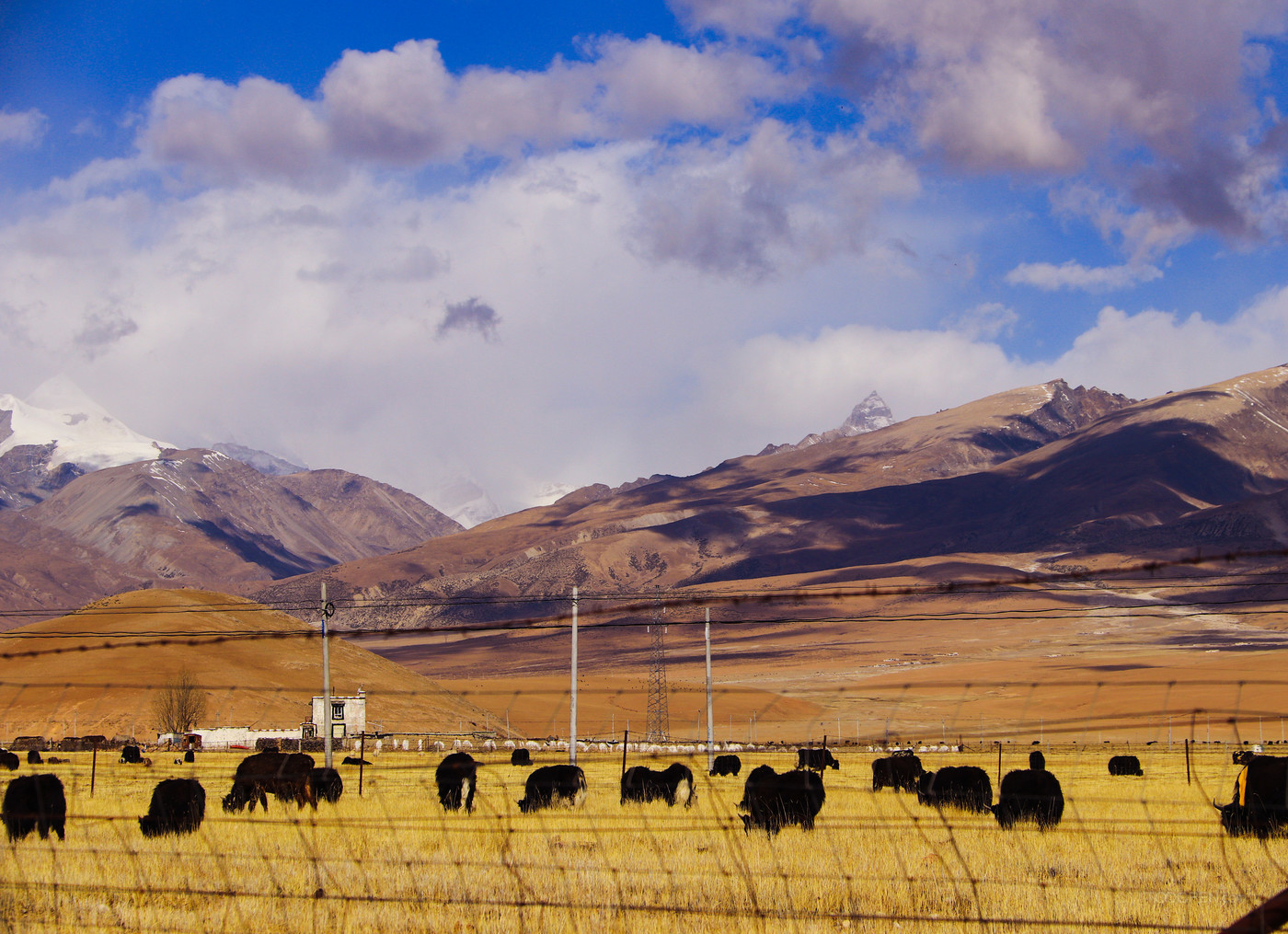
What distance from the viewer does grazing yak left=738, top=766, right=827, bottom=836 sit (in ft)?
64.2

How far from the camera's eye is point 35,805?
1852 centimetres

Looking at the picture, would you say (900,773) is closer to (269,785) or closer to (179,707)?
(269,785)

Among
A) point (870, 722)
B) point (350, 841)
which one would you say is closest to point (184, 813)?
point (350, 841)

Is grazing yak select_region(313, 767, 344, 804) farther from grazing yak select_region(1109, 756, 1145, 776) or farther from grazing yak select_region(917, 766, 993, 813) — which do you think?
grazing yak select_region(1109, 756, 1145, 776)

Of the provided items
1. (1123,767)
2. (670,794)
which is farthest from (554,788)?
(1123,767)

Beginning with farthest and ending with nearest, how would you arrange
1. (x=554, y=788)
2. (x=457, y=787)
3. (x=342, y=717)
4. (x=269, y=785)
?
(x=342, y=717)
(x=269, y=785)
(x=554, y=788)
(x=457, y=787)

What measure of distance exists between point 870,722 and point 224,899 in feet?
343

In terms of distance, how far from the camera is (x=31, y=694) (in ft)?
314

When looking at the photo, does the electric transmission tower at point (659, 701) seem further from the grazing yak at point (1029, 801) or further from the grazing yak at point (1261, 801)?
the grazing yak at point (1261, 801)

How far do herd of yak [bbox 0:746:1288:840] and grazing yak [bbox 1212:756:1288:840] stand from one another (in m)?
0.01

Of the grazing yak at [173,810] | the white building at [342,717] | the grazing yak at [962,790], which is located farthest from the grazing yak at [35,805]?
the white building at [342,717]

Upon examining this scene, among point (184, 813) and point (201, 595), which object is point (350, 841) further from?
point (201, 595)

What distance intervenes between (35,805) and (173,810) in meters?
2.16

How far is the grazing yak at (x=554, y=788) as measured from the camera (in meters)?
23.0
